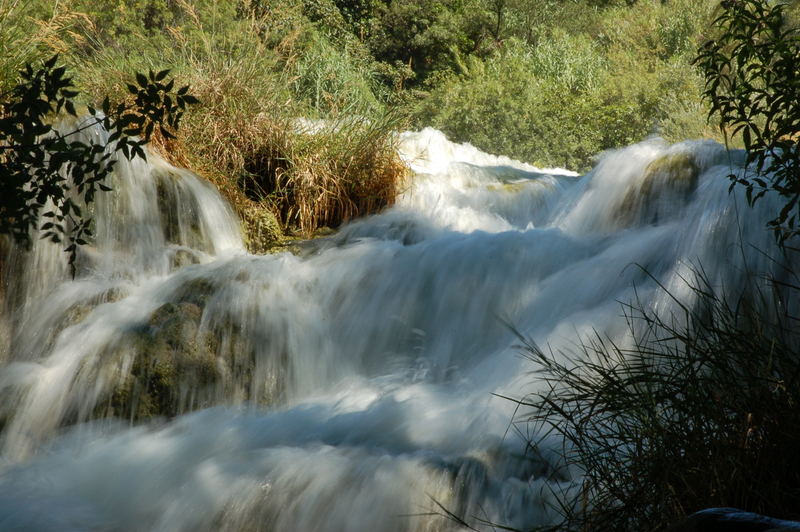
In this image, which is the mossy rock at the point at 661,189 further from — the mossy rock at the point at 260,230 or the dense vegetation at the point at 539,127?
the mossy rock at the point at 260,230

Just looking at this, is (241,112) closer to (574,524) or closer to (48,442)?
(48,442)

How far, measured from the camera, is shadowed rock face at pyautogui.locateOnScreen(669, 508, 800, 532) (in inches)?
57.1

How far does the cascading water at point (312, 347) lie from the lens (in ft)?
10.8

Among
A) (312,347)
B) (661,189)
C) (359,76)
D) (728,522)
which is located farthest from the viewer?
(359,76)

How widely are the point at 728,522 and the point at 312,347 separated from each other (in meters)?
4.07

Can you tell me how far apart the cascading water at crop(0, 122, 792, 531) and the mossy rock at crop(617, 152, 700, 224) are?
2 cm

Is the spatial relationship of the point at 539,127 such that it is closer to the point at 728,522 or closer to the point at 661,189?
the point at 661,189

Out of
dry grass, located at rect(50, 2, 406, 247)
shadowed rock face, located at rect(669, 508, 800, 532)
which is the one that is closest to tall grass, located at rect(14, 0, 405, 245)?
dry grass, located at rect(50, 2, 406, 247)

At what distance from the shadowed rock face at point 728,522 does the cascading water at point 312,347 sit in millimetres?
1252

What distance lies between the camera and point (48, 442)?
4359mm

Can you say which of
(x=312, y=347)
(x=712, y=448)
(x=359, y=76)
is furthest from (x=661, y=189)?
(x=359, y=76)

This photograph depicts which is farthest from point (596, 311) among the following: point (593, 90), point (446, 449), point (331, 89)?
point (593, 90)

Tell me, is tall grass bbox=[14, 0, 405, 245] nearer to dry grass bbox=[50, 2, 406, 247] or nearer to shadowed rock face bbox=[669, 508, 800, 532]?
dry grass bbox=[50, 2, 406, 247]

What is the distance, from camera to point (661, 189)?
21.5 ft
